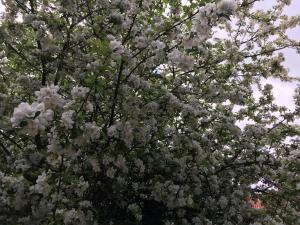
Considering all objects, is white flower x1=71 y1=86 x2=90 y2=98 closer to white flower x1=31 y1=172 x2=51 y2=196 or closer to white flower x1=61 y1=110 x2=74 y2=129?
white flower x1=61 y1=110 x2=74 y2=129

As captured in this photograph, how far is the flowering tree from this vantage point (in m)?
5.15

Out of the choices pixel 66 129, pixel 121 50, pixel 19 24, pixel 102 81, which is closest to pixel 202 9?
pixel 121 50

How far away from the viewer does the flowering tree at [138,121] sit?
5.15 metres

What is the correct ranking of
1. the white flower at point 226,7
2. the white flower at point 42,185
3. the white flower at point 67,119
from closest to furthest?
the white flower at point 67,119
the white flower at point 226,7
the white flower at point 42,185

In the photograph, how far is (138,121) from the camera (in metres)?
5.81

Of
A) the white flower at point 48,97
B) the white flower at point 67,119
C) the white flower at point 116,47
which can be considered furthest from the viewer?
the white flower at point 116,47

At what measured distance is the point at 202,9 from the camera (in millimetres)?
4715

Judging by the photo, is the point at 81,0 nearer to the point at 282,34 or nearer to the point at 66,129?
the point at 66,129

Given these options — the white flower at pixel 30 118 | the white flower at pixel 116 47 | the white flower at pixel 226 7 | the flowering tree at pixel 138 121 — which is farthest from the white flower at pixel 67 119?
the white flower at pixel 226 7

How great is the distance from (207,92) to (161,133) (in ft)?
2.80

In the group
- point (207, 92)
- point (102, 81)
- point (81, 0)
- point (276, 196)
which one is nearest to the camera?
point (102, 81)

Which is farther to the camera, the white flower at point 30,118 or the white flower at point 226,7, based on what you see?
the white flower at point 226,7

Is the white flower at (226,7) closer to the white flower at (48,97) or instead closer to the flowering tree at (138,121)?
the flowering tree at (138,121)

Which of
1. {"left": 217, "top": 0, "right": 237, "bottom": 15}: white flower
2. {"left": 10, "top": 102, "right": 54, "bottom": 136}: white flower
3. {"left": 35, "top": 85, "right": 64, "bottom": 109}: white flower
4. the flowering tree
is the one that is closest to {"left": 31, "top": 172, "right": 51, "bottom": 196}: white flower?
the flowering tree
